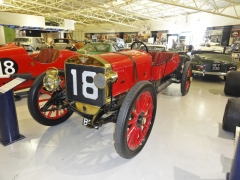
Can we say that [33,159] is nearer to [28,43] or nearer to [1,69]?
[1,69]

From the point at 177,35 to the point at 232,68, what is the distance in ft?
40.2

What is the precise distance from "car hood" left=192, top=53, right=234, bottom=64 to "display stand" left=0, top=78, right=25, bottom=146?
5527 mm

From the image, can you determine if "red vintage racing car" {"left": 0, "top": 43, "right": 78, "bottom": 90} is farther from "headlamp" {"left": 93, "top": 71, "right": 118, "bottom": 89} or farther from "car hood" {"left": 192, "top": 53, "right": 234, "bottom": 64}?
"car hood" {"left": 192, "top": 53, "right": 234, "bottom": 64}

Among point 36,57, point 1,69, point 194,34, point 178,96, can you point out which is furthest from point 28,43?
point 194,34

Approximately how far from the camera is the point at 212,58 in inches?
233

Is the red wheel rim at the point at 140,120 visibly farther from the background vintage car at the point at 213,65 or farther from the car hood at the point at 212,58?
the car hood at the point at 212,58

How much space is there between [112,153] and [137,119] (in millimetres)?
571

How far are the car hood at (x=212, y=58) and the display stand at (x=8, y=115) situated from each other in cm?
553

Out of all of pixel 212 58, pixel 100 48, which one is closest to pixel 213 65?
pixel 212 58

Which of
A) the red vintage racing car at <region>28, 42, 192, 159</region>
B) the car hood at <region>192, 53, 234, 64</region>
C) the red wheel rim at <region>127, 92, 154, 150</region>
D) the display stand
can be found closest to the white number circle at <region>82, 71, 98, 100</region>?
the red vintage racing car at <region>28, 42, 192, 159</region>

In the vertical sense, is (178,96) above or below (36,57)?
below

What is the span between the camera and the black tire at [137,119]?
1772mm

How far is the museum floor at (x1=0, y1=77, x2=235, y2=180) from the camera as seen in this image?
1.88 metres

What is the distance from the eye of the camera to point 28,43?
469 inches
